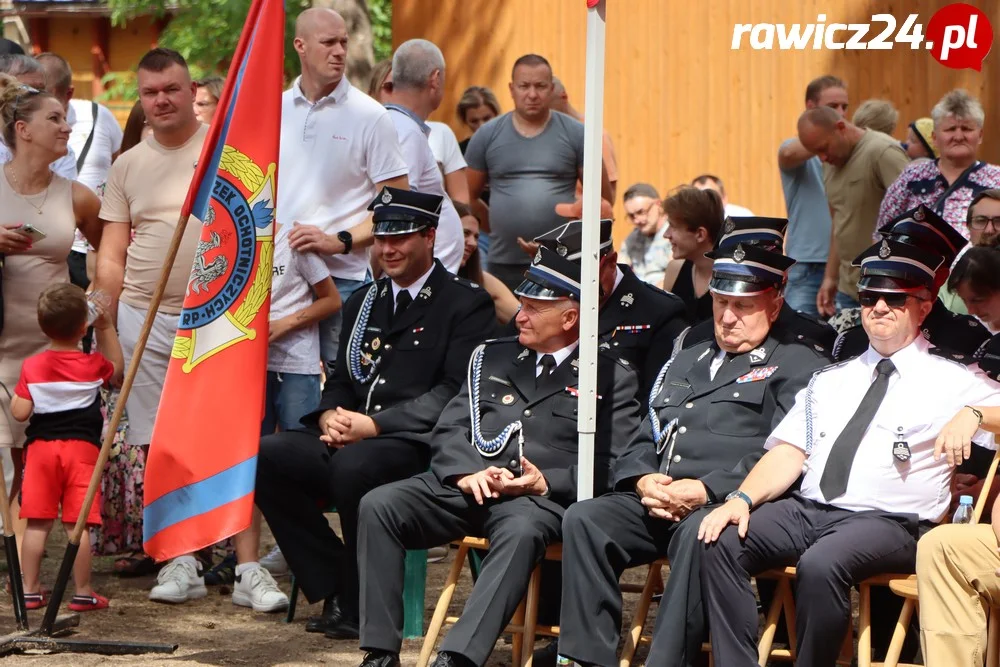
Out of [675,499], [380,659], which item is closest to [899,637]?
[675,499]

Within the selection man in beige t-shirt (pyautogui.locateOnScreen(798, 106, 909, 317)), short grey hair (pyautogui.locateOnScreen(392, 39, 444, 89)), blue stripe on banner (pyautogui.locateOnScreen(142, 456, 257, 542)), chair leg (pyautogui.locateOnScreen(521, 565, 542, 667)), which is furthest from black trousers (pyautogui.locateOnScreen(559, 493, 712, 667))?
man in beige t-shirt (pyautogui.locateOnScreen(798, 106, 909, 317))

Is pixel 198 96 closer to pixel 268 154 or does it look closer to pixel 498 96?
pixel 268 154

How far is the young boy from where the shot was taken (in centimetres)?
641

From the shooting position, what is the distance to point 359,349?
630cm

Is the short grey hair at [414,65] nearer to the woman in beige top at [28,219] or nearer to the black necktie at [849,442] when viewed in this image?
the woman in beige top at [28,219]

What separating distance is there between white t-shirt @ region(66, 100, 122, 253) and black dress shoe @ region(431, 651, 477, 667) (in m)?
4.54

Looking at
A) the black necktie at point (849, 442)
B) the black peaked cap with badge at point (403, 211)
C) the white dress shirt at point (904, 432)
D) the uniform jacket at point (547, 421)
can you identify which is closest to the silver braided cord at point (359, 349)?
the black peaked cap with badge at point (403, 211)

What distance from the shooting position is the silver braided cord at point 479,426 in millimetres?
5516

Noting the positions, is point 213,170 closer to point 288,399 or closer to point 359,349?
point 359,349

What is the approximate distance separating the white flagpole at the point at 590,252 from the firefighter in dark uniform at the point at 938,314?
3.28ft

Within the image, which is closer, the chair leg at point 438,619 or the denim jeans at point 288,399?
the chair leg at point 438,619

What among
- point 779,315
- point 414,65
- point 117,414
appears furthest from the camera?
point 414,65

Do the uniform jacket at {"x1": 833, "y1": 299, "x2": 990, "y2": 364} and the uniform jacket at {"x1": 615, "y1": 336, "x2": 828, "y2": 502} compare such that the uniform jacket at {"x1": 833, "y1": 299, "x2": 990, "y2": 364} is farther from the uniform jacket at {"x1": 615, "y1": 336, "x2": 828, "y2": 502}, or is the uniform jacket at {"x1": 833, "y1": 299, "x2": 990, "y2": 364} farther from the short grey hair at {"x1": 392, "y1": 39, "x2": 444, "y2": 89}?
the short grey hair at {"x1": 392, "y1": 39, "x2": 444, "y2": 89}

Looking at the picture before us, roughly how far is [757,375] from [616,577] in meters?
0.86
